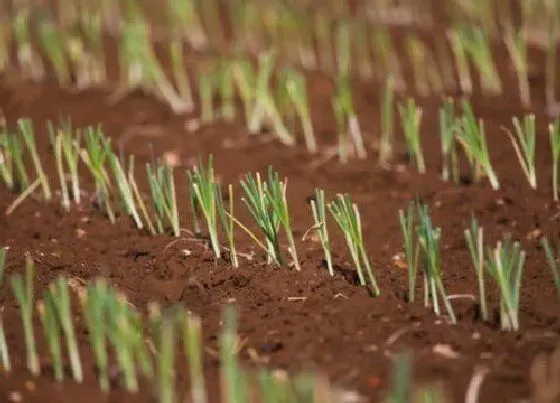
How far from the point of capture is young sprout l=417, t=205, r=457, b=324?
8.05 feet

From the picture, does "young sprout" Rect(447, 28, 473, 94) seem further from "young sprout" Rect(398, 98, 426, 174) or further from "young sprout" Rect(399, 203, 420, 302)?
"young sprout" Rect(399, 203, 420, 302)

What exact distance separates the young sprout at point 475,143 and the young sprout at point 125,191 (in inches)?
37.5

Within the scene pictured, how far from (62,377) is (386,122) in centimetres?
169

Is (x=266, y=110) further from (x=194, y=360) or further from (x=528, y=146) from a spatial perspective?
(x=194, y=360)

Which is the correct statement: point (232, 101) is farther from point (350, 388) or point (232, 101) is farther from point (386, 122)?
point (350, 388)

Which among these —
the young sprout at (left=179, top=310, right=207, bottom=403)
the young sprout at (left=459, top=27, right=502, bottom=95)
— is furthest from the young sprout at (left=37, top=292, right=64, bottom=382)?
the young sprout at (left=459, top=27, right=502, bottom=95)

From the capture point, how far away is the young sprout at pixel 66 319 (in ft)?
7.11

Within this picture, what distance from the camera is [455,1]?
201 inches

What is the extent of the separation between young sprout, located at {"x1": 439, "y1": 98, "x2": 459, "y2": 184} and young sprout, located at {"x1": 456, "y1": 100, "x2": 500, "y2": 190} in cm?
4

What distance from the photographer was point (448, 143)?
341cm

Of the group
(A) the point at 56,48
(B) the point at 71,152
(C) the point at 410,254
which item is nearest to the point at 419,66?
(A) the point at 56,48

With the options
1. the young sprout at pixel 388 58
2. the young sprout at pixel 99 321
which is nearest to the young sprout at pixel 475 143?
the young sprout at pixel 388 58

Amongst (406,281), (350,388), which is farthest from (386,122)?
(350,388)

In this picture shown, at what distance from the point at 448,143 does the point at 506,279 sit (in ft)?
3.56
